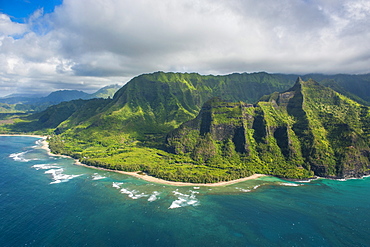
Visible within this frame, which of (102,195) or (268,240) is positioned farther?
(102,195)

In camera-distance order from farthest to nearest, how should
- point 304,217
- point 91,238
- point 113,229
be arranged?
point 304,217 → point 113,229 → point 91,238

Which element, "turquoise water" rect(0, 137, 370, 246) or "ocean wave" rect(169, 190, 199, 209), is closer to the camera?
"turquoise water" rect(0, 137, 370, 246)

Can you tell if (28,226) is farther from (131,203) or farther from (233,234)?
(233,234)

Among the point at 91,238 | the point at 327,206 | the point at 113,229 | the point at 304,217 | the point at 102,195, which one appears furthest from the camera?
the point at 102,195

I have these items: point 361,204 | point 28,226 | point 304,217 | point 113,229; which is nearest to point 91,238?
point 113,229

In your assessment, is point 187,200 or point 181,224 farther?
point 187,200

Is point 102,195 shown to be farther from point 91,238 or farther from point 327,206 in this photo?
point 327,206

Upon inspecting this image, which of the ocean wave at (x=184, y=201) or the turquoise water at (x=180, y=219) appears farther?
the ocean wave at (x=184, y=201)

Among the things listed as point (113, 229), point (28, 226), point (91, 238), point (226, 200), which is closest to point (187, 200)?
point (226, 200)

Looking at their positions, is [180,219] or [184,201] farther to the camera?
[184,201]

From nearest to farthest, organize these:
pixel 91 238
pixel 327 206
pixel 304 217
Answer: pixel 91 238
pixel 304 217
pixel 327 206
